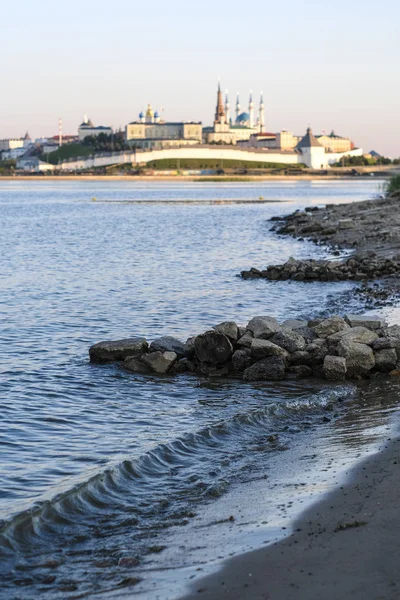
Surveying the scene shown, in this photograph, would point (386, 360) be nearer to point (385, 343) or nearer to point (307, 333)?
point (385, 343)

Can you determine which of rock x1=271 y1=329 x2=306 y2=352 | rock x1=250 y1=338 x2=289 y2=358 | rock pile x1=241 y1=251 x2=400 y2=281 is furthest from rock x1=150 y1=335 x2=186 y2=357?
rock pile x1=241 y1=251 x2=400 y2=281

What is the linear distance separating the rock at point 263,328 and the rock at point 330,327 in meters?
0.53

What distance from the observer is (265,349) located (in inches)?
414

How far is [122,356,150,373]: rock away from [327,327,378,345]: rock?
2.26 m

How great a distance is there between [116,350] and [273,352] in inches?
81.9

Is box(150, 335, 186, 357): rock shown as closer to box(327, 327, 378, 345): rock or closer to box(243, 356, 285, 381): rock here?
box(243, 356, 285, 381): rock

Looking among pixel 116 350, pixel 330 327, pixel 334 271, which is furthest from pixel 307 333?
pixel 334 271

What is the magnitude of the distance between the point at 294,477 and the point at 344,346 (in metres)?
4.20

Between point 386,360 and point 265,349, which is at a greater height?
point 265,349

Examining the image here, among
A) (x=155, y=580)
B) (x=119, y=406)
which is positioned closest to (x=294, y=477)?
(x=155, y=580)

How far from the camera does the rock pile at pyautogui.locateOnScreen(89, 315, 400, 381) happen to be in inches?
405

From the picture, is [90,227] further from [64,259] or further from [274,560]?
[274,560]

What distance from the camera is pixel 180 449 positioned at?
7.62m

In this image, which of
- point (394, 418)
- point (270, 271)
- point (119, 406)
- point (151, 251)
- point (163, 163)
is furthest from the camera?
point (163, 163)
